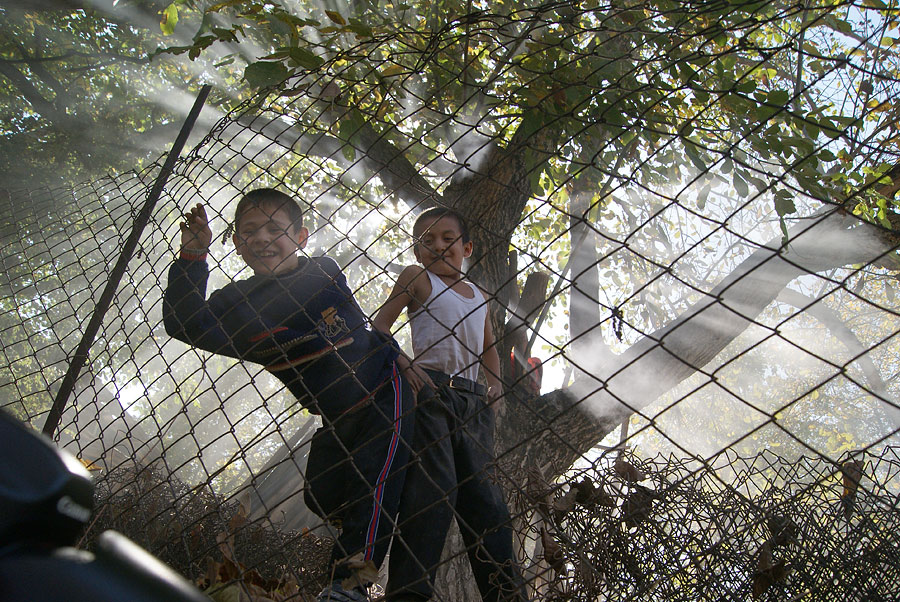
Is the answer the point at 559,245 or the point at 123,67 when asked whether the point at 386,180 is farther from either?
the point at 123,67

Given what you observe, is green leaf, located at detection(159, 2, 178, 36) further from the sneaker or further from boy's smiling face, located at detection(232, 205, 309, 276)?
the sneaker

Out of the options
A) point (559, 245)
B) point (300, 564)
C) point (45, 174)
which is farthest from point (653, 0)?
point (45, 174)

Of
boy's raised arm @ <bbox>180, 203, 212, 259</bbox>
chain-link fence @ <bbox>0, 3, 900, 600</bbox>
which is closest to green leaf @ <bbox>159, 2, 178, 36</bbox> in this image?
chain-link fence @ <bbox>0, 3, 900, 600</bbox>

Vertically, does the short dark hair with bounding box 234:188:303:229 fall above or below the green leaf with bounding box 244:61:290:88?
below

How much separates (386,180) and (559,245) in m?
2.88

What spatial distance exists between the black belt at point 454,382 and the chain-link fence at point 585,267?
0.33 meters

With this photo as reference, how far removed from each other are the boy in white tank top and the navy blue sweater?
0.12 meters

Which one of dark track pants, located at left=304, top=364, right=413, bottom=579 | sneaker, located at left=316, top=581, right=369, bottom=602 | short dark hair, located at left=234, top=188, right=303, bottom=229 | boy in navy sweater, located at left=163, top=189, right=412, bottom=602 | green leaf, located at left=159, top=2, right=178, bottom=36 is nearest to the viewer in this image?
sneaker, located at left=316, top=581, right=369, bottom=602

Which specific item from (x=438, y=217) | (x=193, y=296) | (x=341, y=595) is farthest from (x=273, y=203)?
(x=341, y=595)

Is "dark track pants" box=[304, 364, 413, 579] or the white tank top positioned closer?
"dark track pants" box=[304, 364, 413, 579]

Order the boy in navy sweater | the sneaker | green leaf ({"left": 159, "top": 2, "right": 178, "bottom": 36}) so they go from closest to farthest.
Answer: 1. the sneaker
2. the boy in navy sweater
3. green leaf ({"left": 159, "top": 2, "right": 178, "bottom": 36})

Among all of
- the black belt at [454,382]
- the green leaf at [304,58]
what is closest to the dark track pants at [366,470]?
the black belt at [454,382]

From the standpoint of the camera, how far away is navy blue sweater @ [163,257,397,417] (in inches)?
81.0

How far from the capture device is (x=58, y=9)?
8508 millimetres
